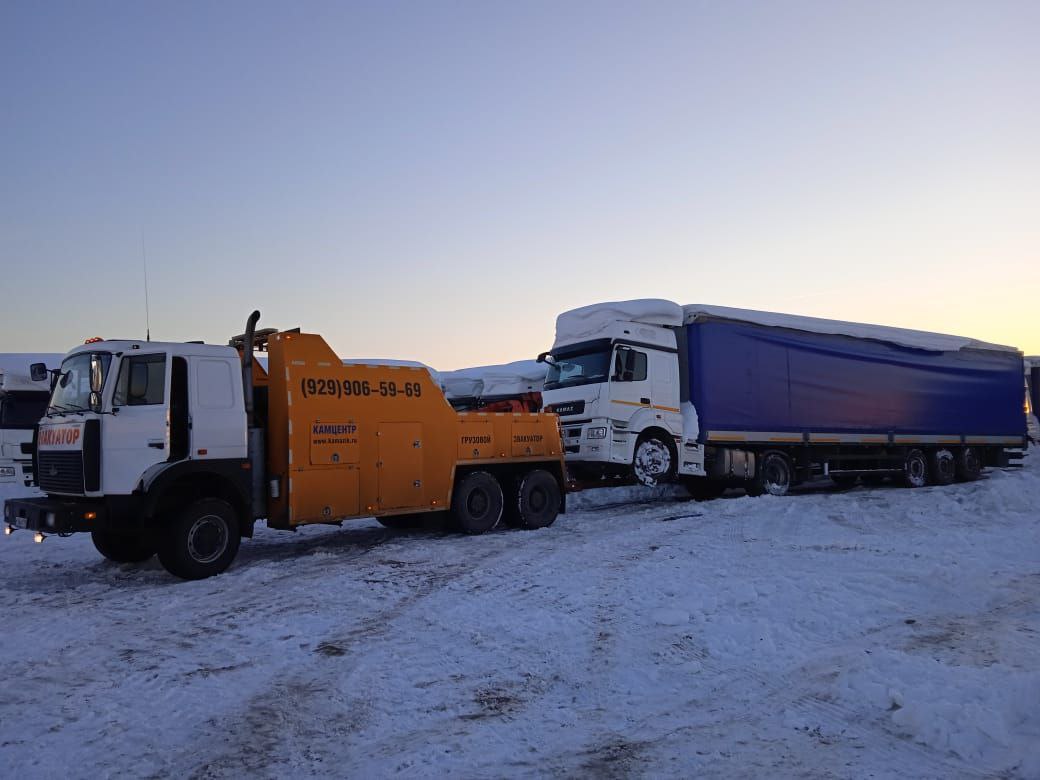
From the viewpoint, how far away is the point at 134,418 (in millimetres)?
8820

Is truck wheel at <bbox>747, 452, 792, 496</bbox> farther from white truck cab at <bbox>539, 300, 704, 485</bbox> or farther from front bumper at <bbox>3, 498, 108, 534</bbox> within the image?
front bumper at <bbox>3, 498, 108, 534</bbox>

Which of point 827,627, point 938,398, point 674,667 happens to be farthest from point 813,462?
point 674,667

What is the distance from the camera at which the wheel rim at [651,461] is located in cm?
1455

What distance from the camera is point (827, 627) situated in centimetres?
634

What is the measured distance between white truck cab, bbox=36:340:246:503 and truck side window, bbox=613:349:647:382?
7065mm

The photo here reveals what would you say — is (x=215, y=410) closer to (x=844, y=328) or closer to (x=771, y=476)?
(x=771, y=476)

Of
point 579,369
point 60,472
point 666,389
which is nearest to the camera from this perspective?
point 60,472

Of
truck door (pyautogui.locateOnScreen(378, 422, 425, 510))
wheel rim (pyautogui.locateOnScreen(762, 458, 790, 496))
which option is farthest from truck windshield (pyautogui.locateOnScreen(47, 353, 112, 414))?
wheel rim (pyautogui.locateOnScreen(762, 458, 790, 496))

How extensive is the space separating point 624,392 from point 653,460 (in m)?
1.44

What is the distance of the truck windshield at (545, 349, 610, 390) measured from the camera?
47.8ft

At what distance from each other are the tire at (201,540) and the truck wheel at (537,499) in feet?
15.8

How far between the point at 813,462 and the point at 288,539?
38.2ft

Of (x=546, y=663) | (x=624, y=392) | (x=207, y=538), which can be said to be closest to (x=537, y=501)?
(x=624, y=392)

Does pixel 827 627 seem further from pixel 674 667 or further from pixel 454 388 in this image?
pixel 454 388
